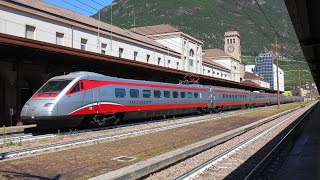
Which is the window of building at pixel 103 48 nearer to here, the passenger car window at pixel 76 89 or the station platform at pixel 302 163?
the passenger car window at pixel 76 89

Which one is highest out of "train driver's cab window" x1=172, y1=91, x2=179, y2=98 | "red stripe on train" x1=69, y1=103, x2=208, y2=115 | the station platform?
"train driver's cab window" x1=172, y1=91, x2=179, y2=98

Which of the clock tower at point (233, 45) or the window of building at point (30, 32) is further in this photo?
the clock tower at point (233, 45)

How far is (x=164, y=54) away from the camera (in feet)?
194

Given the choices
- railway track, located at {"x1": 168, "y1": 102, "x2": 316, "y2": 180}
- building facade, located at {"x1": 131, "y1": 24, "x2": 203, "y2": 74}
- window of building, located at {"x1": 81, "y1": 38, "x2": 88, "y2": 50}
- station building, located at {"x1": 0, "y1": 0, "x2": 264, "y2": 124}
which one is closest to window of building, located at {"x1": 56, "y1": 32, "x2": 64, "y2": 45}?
station building, located at {"x1": 0, "y1": 0, "x2": 264, "y2": 124}

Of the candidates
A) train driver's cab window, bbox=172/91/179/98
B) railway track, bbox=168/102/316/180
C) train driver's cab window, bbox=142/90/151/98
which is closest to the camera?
railway track, bbox=168/102/316/180

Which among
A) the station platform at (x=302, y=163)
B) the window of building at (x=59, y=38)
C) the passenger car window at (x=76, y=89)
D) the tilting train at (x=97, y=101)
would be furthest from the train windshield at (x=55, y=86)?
the window of building at (x=59, y=38)

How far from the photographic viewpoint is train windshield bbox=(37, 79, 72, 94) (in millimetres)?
18094

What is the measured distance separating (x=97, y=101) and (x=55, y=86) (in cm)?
244

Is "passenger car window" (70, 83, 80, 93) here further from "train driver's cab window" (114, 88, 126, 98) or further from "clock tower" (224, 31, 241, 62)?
"clock tower" (224, 31, 241, 62)

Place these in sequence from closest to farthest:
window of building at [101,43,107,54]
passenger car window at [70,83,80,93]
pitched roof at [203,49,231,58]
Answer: passenger car window at [70,83,80,93], window of building at [101,43,107,54], pitched roof at [203,49,231,58]

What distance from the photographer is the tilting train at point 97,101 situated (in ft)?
57.1

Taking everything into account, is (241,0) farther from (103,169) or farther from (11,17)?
(11,17)

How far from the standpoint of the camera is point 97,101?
19812 mm

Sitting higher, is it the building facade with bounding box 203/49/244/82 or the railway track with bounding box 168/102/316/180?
the building facade with bounding box 203/49/244/82
